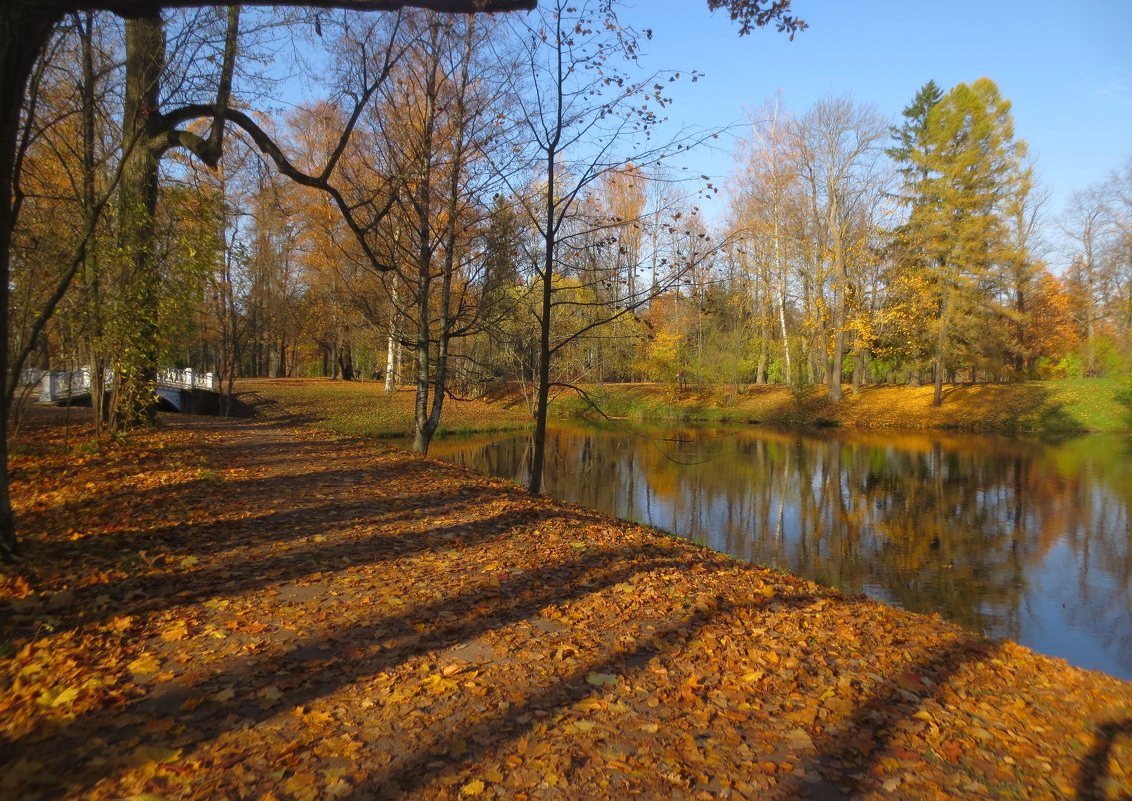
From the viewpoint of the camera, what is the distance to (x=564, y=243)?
959 cm

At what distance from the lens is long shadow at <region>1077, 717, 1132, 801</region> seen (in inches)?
125

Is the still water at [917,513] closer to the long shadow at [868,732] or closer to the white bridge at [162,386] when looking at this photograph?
the long shadow at [868,732]

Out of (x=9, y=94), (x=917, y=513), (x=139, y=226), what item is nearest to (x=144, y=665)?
(x=9, y=94)

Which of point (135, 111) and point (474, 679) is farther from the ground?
point (135, 111)

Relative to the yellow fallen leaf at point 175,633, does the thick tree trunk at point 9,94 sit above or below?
above

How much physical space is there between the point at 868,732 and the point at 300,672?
301 centimetres

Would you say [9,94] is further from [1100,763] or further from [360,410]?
[360,410]

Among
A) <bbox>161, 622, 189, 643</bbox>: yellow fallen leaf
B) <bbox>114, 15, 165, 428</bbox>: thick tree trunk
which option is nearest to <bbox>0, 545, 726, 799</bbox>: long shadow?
<bbox>161, 622, 189, 643</bbox>: yellow fallen leaf

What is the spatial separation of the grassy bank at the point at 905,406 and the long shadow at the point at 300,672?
875 inches

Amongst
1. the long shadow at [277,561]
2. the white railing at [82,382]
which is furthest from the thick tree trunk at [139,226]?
the long shadow at [277,561]

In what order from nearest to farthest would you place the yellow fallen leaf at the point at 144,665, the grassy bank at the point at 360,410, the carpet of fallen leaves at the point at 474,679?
1. the carpet of fallen leaves at the point at 474,679
2. the yellow fallen leaf at the point at 144,665
3. the grassy bank at the point at 360,410

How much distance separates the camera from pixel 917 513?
13.0m

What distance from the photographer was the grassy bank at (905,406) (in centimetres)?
2931

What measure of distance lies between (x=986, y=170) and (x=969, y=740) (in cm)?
3526
